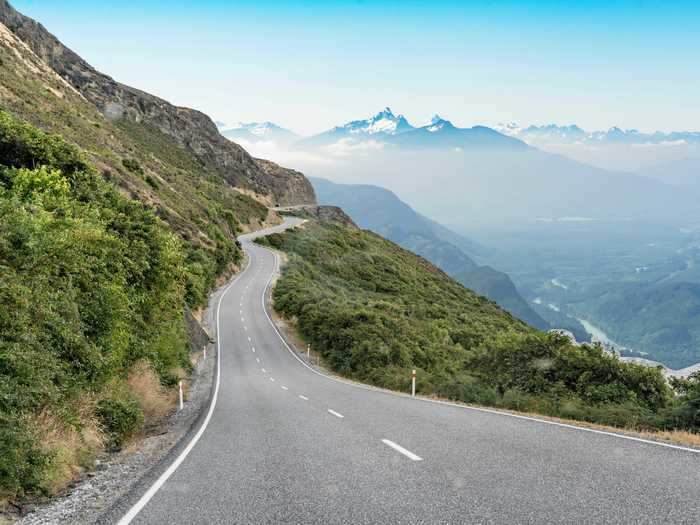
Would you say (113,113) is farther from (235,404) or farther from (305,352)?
(235,404)

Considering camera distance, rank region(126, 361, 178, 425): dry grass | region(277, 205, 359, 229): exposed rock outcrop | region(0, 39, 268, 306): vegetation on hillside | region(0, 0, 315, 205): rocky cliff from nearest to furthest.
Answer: region(126, 361, 178, 425): dry grass → region(0, 39, 268, 306): vegetation on hillside → region(0, 0, 315, 205): rocky cliff → region(277, 205, 359, 229): exposed rock outcrop

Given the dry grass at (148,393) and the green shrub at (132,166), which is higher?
the green shrub at (132,166)

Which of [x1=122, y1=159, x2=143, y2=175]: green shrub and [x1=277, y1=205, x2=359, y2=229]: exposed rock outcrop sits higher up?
[x1=277, y1=205, x2=359, y2=229]: exposed rock outcrop

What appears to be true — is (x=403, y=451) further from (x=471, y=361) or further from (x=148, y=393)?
(x=471, y=361)

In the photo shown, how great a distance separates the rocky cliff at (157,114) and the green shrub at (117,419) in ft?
320

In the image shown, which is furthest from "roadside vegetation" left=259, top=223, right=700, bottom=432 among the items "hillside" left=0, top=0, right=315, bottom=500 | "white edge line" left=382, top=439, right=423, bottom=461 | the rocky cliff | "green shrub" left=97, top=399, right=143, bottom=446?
the rocky cliff

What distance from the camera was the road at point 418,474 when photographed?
491cm

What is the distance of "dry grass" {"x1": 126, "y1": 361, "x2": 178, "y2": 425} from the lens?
12.5 meters

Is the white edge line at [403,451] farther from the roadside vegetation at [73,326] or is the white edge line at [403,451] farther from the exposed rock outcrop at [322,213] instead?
the exposed rock outcrop at [322,213]

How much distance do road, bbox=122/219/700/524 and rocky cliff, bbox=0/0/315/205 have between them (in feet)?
330

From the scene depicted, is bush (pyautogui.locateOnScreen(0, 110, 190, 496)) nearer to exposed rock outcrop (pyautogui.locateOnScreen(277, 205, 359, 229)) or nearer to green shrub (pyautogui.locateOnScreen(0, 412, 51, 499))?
green shrub (pyautogui.locateOnScreen(0, 412, 51, 499))

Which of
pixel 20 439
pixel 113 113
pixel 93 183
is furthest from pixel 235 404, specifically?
pixel 113 113

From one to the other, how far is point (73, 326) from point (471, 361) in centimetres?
1883

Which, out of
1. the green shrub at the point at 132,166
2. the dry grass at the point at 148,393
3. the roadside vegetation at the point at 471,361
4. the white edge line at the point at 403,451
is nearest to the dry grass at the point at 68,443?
the dry grass at the point at 148,393
